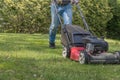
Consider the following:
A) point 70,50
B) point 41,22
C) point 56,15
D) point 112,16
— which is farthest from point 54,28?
point 112,16

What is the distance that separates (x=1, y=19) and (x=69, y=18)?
8050mm

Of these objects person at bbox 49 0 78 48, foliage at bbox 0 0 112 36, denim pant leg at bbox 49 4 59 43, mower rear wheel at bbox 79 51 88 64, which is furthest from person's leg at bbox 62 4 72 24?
foliage at bbox 0 0 112 36

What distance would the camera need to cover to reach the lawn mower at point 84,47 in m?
7.05

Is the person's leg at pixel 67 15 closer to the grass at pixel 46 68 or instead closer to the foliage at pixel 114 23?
the grass at pixel 46 68

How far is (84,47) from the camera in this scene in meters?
7.60

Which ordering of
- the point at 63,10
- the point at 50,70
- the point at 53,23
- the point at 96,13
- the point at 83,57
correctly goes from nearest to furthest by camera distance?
the point at 50,70 → the point at 83,57 → the point at 63,10 → the point at 53,23 → the point at 96,13

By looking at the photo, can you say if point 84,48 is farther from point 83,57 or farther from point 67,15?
point 67,15

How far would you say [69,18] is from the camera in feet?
28.5

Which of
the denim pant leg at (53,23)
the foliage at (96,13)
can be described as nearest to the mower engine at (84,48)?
the denim pant leg at (53,23)

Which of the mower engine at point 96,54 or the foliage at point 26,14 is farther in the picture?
the foliage at point 26,14

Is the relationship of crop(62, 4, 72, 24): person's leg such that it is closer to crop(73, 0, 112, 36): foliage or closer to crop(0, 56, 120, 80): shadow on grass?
crop(0, 56, 120, 80): shadow on grass

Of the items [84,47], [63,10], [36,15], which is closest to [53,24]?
[63,10]

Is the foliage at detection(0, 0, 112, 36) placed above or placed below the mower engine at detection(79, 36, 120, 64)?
below

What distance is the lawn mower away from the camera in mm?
7053
